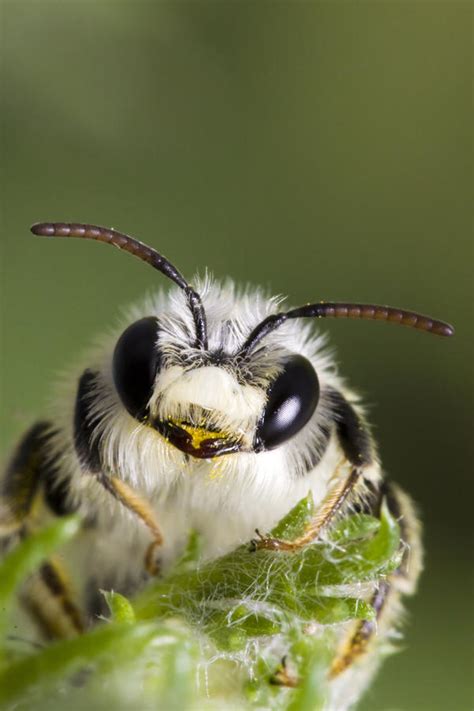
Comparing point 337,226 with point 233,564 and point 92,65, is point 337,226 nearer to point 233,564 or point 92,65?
point 92,65

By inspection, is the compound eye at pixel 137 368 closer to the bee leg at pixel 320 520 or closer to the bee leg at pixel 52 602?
the bee leg at pixel 320 520

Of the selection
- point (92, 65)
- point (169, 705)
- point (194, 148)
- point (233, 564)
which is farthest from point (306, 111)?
point (169, 705)

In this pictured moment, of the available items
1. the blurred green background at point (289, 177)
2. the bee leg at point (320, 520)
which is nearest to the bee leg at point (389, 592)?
the bee leg at point (320, 520)

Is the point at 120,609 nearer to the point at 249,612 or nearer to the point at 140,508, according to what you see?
the point at 249,612

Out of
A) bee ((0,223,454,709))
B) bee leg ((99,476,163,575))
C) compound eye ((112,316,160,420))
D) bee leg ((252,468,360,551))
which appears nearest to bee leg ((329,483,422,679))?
bee ((0,223,454,709))

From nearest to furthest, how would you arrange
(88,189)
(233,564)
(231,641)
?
(231,641) → (233,564) → (88,189)

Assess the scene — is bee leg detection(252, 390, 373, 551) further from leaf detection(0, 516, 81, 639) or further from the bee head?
leaf detection(0, 516, 81, 639)
